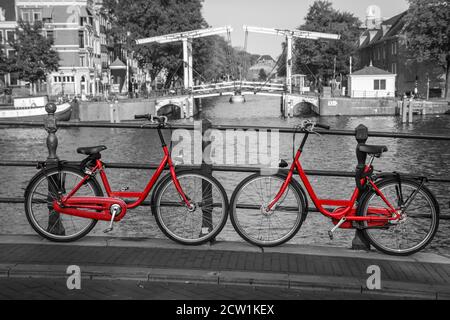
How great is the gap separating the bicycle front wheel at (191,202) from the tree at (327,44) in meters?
64.9

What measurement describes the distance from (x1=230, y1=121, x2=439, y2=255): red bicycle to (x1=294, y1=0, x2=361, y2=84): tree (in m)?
65.0

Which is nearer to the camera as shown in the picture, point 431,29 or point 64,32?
point 431,29

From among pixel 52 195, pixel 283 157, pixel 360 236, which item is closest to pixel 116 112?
pixel 283 157

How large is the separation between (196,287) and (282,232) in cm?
135

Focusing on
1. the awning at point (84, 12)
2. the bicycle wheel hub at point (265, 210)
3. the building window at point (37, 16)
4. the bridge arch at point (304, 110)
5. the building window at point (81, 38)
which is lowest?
the bridge arch at point (304, 110)

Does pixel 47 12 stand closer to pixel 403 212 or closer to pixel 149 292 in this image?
pixel 403 212

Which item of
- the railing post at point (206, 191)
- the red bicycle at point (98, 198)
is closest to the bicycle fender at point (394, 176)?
the red bicycle at point (98, 198)

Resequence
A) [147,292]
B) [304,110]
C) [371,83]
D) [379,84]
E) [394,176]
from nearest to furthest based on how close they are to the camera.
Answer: [147,292]
[394,176]
[371,83]
[379,84]
[304,110]

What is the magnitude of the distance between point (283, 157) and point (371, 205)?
21236mm

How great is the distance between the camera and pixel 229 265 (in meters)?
Answer: 5.11

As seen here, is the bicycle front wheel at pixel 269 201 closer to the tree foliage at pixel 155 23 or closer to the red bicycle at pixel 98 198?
the red bicycle at pixel 98 198

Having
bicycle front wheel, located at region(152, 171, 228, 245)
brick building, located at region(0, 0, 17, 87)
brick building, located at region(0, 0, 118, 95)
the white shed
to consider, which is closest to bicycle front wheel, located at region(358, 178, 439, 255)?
bicycle front wheel, located at region(152, 171, 228, 245)

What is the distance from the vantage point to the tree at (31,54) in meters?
54.8

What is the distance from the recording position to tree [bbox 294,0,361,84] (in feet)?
233
